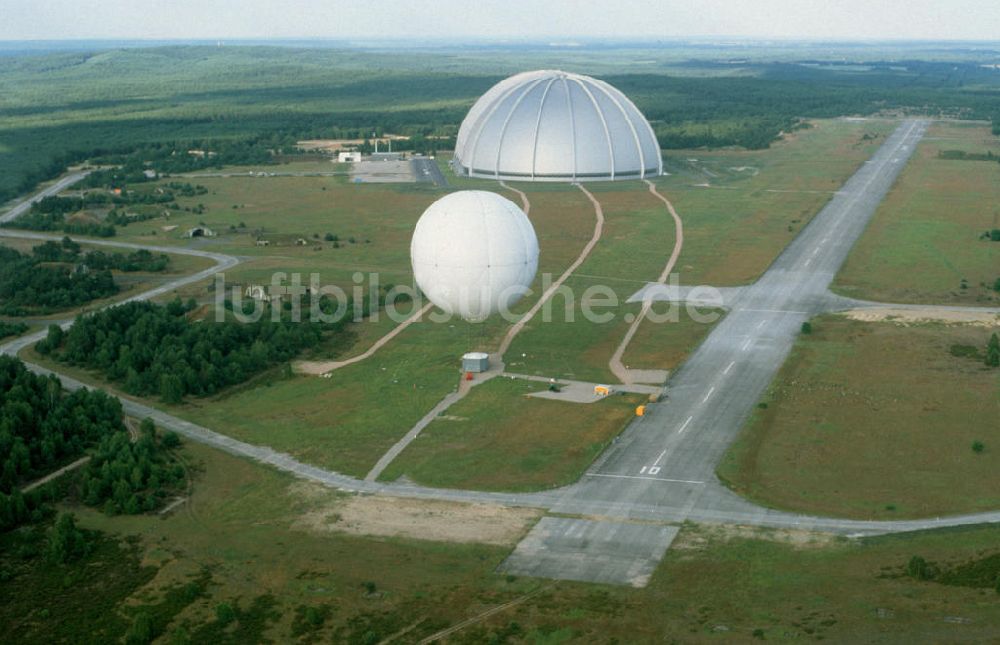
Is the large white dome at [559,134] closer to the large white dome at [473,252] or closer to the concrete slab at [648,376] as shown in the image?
the large white dome at [473,252]

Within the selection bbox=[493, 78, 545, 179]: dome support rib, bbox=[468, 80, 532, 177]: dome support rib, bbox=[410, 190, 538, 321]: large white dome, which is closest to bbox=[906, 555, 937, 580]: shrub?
bbox=[410, 190, 538, 321]: large white dome

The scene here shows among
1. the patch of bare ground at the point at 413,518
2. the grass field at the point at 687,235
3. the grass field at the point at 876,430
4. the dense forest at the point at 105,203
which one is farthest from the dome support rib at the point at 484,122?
the patch of bare ground at the point at 413,518

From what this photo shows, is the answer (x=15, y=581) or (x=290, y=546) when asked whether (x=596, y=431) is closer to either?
(x=290, y=546)

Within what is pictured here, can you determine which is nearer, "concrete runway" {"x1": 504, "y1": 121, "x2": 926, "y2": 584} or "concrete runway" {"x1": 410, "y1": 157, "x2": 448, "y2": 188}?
"concrete runway" {"x1": 504, "y1": 121, "x2": 926, "y2": 584}

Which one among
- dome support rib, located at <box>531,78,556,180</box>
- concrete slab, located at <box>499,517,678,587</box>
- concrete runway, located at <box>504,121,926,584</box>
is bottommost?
concrete runway, located at <box>504,121,926,584</box>

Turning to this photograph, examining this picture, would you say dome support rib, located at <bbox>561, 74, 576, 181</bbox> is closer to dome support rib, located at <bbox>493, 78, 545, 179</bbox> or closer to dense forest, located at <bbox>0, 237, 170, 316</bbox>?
dome support rib, located at <bbox>493, 78, 545, 179</bbox>

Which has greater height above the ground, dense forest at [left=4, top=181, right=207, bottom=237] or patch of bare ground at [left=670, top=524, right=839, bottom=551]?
patch of bare ground at [left=670, top=524, right=839, bottom=551]
